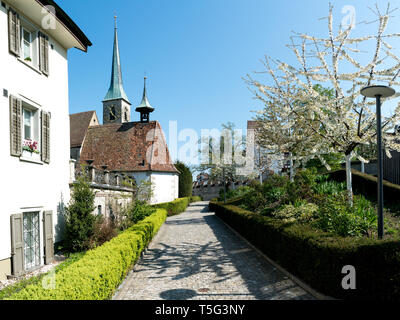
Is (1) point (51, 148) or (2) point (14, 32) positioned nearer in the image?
(2) point (14, 32)

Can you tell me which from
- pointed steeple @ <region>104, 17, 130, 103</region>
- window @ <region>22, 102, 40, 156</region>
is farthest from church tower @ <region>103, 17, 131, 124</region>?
window @ <region>22, 102, 40, 156</region>

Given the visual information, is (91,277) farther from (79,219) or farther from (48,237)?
(79,219)

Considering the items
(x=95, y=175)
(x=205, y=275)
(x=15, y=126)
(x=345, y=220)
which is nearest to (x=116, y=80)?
(x=95, y=175)

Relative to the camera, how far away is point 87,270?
5.28 meters

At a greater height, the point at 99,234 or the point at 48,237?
the point at 48,237

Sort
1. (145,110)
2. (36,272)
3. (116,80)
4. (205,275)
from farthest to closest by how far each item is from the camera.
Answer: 1. (116,80)
2. (145,110)
3. (36,272)
4. (205,275)

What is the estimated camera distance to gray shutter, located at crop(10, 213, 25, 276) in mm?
7582

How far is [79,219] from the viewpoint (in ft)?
33.5

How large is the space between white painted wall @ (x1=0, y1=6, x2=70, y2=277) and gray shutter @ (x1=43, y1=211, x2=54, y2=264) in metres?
0.31

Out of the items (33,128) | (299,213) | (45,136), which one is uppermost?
(33,128)

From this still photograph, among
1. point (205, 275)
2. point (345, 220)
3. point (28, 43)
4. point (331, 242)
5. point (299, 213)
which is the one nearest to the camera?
point (331, 242)

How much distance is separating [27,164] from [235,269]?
7.00 meters

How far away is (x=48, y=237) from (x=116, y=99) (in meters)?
39.1

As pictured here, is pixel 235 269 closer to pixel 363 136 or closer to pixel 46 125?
pixel 363 136
